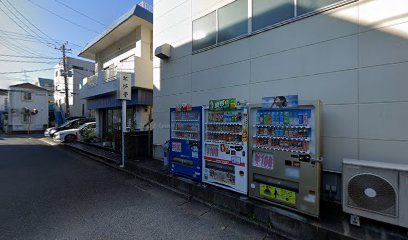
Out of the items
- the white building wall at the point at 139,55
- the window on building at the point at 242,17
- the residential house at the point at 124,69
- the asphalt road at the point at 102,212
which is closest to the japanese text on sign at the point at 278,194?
the asphalt road at the point at 102,212

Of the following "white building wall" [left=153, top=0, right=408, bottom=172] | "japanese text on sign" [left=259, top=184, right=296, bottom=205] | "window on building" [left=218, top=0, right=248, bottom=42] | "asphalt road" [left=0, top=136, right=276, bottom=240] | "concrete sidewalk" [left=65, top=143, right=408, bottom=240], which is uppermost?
"window on building" [left=218, top=0, right=248, bottom=42]

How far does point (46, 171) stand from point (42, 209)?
3852mm

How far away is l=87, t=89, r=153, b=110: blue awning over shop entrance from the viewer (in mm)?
10719

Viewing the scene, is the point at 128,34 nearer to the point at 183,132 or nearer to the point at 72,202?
the point at 183,132

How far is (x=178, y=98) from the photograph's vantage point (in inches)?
275

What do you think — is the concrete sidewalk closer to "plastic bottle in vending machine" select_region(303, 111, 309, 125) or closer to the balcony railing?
"plastic bottle in vending machine" select_region(303, 111, 309, 125)

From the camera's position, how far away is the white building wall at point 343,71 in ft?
10.6

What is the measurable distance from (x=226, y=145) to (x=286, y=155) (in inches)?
51.4

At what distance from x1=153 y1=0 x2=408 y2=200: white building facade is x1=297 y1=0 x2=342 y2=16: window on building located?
0.06 ft

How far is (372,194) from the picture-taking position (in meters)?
2.83

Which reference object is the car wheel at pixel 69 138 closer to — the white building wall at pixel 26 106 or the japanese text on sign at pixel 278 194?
the white building wall at pixel 26 106

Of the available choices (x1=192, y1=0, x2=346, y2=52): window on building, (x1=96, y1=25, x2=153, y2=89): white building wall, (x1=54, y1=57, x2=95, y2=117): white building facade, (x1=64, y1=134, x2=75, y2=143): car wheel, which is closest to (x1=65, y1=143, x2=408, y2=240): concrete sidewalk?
(x1=192, y1=0, x2=346, y2=52): window on building

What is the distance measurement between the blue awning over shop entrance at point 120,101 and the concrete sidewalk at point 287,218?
6.60m

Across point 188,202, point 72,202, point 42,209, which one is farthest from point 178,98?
point 42,209
